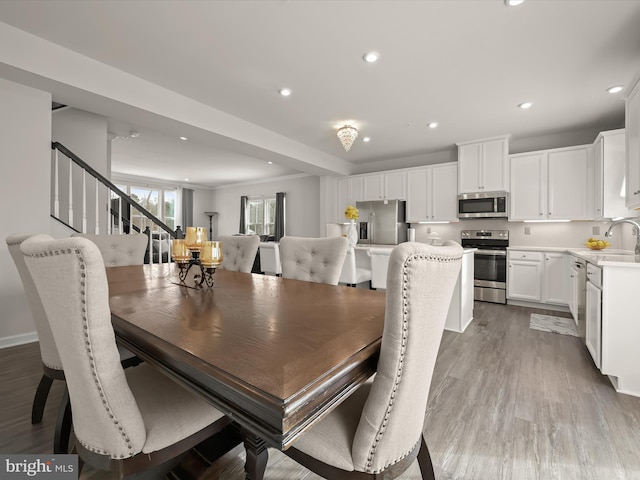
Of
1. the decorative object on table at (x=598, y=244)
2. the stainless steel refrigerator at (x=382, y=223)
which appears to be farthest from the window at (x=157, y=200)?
the decorative object on table at (x=598, y=244)

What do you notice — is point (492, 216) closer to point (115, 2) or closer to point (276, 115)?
point (276, 115)

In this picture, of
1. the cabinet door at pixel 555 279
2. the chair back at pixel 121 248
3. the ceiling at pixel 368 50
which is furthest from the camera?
the cabinet door at pixel 555 279

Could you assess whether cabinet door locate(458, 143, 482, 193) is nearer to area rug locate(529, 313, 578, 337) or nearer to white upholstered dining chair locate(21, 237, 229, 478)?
area rug locate(529, 313, 578, 337)

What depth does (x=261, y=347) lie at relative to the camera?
29.3 inches

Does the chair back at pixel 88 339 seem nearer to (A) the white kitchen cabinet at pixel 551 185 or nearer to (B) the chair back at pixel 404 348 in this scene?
(B) the chair back at pixel 404 348

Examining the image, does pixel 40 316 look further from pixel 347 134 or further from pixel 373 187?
pixel 373 187

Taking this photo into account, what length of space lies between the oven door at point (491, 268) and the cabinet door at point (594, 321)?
2013mm

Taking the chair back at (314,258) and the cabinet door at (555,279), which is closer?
the chair back at (314,258)

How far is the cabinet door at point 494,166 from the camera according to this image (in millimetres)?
4504

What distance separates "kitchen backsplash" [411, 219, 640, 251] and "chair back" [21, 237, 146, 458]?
5279 mm

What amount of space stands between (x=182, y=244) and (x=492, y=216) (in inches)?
181

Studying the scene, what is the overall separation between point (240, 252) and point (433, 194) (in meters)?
3.98

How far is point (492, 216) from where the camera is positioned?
4.63m

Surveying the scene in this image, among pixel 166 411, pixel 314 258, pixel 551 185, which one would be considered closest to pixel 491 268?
pixel 551 185
